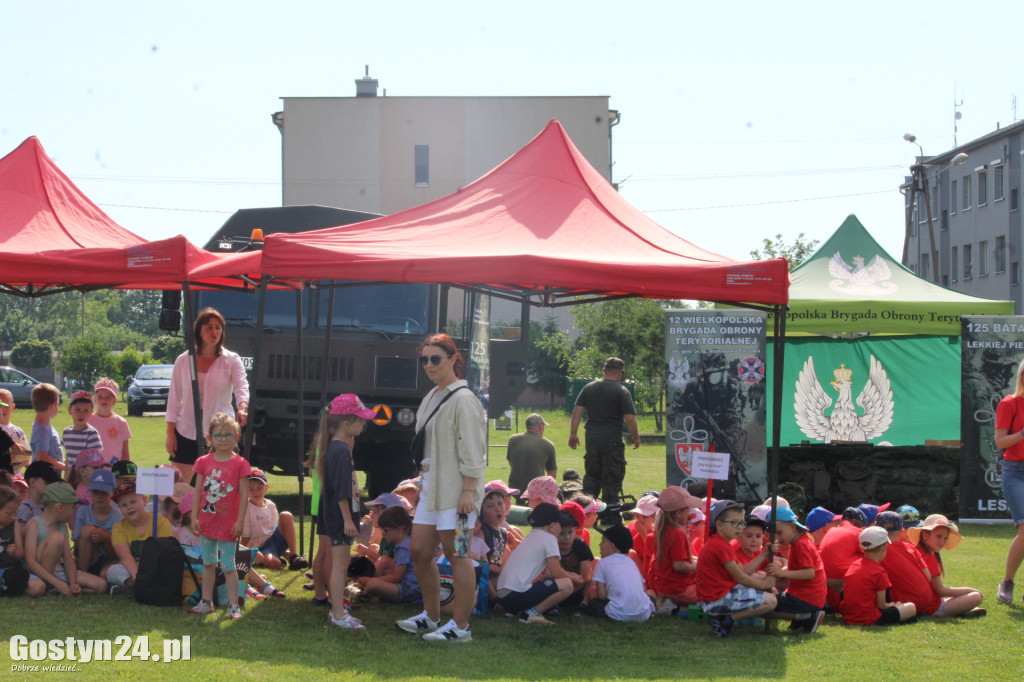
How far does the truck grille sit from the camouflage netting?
498 cm

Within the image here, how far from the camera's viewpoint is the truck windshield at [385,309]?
10391mm

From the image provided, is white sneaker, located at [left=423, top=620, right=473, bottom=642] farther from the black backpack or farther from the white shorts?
the black backpack


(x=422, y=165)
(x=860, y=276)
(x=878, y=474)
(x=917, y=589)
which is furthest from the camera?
(x=422, y=165)

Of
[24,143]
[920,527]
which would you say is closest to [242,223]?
[24,143]

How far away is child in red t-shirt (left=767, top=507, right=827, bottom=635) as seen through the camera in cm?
651

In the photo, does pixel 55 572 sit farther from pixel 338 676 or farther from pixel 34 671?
pixel 338 676

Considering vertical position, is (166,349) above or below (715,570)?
above

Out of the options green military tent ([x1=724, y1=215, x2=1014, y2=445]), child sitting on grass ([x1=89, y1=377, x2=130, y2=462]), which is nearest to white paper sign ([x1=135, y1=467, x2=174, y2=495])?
child sitting on grass ([x1=89, y1=377, x2=130, y2=462])

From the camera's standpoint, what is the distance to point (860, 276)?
500 inches

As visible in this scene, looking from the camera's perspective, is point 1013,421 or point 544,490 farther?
point 544,490

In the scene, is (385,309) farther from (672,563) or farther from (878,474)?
(878,474)

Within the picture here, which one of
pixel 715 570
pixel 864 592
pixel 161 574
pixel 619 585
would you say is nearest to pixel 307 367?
pixel 161 574

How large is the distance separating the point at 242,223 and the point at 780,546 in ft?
22.1

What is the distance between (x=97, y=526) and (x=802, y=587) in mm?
4869
